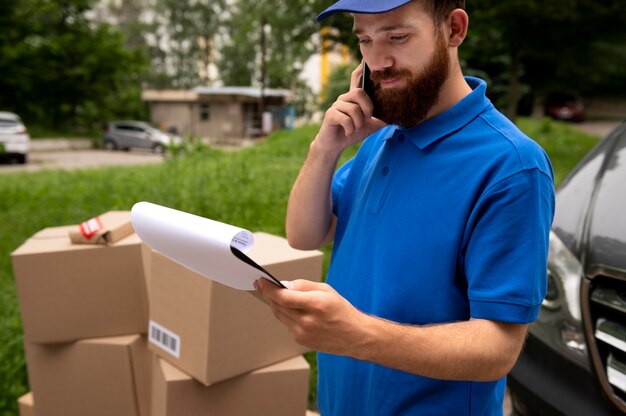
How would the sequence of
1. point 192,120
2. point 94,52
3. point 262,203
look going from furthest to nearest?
point 192,120 < point 94,52 < point 262,203

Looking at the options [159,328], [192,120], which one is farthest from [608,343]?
[192,120]

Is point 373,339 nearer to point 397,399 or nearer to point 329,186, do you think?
point 397,399

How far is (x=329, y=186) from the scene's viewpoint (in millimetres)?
1373

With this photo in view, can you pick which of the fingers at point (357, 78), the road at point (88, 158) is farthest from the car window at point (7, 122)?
the fingers at point (357, 78)

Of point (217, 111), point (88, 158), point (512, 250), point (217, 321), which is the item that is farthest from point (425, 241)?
point (217, 111)

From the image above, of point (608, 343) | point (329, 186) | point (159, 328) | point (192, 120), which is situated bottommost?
point (192, 120)

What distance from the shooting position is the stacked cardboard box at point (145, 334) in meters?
1.79

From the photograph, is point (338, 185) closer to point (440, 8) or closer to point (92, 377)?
point (440, 8)

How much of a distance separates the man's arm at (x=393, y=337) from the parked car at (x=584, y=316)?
79cm

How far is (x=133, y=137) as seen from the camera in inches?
982

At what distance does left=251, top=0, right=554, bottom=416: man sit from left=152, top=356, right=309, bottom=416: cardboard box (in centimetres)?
64

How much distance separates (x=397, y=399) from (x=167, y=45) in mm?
48097

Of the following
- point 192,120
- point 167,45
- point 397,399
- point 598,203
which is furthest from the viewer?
point 167,45

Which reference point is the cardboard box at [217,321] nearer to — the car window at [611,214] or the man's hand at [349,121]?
the man's hand at [349,121]
